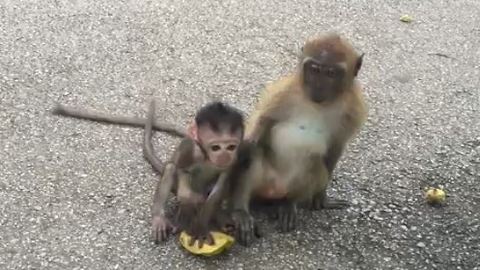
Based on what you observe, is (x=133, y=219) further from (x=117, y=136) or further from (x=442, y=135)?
(x=442, y=135)

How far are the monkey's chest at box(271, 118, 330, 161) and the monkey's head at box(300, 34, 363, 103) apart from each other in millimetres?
149

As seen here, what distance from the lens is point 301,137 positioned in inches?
146

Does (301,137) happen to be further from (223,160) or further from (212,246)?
(212,246)

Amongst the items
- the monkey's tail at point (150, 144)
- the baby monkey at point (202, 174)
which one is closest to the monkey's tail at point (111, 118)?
the monkey's tail at point (150, 144)

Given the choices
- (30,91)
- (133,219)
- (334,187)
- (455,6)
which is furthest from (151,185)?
(455,6)

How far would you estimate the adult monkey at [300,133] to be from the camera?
11.7 feet

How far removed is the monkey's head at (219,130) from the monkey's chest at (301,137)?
0.30 meters

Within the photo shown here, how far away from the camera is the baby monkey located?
3.45 meters

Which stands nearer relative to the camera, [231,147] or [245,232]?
[231,147]

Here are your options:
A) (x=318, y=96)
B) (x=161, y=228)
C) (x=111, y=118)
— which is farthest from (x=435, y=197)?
(x=111, y=118)

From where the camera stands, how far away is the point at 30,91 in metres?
4.89

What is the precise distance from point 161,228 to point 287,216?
586mm

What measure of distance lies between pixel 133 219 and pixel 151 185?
30 centimetres

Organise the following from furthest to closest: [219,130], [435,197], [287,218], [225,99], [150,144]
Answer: [225,99], [150,144], [435,197], [287,218], [219,130]
